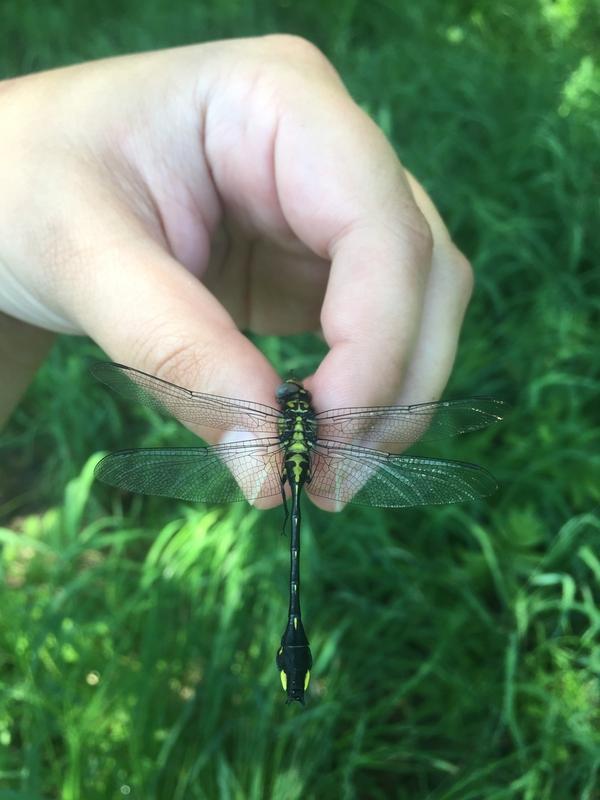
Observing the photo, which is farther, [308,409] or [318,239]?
[318,239]

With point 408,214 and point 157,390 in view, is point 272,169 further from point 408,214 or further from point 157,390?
point 157,390

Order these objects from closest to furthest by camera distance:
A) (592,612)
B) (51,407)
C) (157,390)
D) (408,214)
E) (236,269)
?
(157,390)
(408,214)
(592,612)
(236,269)
(51,407)

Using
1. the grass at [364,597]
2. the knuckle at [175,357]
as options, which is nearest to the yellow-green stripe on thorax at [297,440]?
the knuckle at [175,357]

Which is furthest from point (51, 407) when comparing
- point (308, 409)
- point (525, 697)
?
point (525, 697)

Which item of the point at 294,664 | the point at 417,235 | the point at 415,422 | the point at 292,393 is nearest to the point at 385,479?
the point at 415,422

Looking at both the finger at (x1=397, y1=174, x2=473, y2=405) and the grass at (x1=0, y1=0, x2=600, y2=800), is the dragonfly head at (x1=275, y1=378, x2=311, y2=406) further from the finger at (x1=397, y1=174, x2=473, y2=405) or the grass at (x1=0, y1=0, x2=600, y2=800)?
the grass at (x1=0, y1=0, x2=600, y2=800)

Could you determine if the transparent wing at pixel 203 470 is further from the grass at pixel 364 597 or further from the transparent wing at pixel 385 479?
the grass at pixel 364 597
